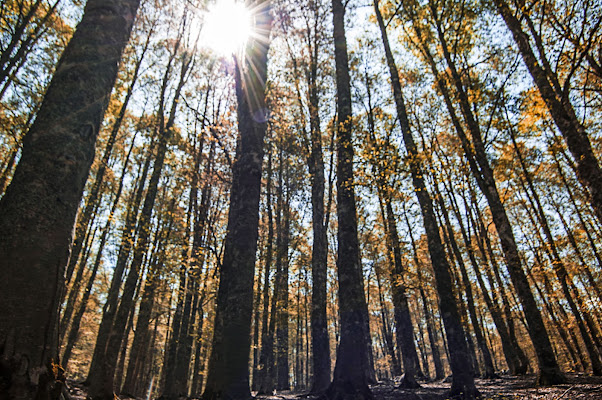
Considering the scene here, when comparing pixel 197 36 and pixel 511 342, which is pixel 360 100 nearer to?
pixel 197 36

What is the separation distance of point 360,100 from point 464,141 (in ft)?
28.1

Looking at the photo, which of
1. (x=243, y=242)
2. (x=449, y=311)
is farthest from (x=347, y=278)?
(x=449, y=311)

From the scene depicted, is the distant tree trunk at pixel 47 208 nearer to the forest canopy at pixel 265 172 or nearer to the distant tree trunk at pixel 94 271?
the forest canopy at pixel 265 172

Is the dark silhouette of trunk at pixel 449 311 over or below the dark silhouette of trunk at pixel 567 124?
below

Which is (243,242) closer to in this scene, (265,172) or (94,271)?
(265,172)

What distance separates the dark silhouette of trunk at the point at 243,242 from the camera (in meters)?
4.73

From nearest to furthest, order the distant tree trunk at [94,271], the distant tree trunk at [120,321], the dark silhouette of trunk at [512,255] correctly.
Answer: the dark silhouette of trunk at [512,255] < the distant tree trunk at [120,321] < the distant tree trunk at [94,271]

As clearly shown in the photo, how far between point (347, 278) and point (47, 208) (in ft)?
19.4

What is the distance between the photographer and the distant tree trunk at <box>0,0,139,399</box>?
87.2 inches

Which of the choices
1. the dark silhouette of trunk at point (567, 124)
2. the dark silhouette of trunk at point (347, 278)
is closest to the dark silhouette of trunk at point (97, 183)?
the dark silhouette of trunk at point (347, 278)

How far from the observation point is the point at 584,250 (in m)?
22.2

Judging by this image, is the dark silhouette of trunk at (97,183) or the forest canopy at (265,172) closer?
the forest canopy at (265,172)

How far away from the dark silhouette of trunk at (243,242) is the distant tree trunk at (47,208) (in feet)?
8.79

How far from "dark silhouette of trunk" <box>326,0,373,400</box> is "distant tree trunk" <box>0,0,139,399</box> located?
523 cm
